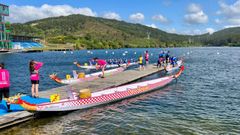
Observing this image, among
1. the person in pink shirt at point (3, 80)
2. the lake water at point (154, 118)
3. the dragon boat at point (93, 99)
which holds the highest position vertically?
the person in pink shirt at point (3, 80)

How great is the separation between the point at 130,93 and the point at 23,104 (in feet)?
37.1

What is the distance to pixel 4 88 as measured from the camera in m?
18.2

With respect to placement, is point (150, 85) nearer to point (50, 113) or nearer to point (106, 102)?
point (106, 102)

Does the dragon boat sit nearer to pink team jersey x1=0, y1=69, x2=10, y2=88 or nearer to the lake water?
the lake water

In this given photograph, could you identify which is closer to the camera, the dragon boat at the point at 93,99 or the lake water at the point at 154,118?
the lake water at the point at 154,118

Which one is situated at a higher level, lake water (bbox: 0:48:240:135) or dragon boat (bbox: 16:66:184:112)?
dragon boat (bbox: 16:66:184:112)

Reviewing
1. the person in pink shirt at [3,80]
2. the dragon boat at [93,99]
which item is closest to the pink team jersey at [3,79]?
the person in pink shirt at [3,80]

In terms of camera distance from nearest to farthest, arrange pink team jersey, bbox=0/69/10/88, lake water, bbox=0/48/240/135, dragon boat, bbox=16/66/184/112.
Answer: lake water, bbox=0/48/240/135 → pink team jersey, bbox=0/69/10/88 → dragon boat, bbox=16/66/184/112

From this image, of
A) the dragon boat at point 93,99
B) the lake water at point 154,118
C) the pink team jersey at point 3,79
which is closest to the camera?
the lake water at point 154,118

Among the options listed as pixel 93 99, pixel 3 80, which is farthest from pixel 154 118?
pixel 3 80

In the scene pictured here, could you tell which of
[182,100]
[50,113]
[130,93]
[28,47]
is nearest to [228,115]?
[182,100]

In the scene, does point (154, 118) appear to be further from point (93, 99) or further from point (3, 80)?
point (3, 80)

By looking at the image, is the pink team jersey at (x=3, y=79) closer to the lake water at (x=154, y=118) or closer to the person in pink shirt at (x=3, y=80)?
the person in pink shirt at (x=3, y=80)

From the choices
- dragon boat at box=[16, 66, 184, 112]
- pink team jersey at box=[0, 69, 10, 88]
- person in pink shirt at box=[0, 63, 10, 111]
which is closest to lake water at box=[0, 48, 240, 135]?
dragon boat at box=[16, 66, 184, 112]
